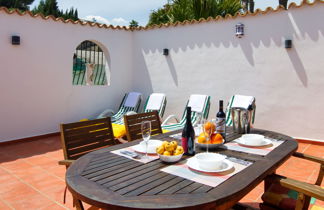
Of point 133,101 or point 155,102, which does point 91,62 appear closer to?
point 133,101

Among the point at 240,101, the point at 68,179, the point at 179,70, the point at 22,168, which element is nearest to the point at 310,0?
the point at 240,101

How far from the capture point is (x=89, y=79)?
22.7ft

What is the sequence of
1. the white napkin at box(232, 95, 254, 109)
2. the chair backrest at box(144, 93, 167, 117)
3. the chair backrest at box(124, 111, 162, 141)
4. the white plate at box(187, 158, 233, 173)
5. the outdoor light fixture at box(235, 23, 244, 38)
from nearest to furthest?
the white plate at box(187, 158, 233, 173) → the chair backrest at box(124, 111, 162, 141) → the white napkin at box(232, 95, 254, 109) → the outdoor light fixture at box(235, 23, 244, 38) → the chair backrest at box(144, 93, 167, 117)

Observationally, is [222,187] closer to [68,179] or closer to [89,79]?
[68,179]

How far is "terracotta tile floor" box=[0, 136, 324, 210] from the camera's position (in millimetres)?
2844

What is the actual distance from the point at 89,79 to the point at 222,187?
6.02m

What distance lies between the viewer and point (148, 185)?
1.44 metres

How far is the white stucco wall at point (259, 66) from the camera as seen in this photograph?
5.03 m

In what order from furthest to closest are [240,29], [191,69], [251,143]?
[191,69] → [240,29] → [251,143]

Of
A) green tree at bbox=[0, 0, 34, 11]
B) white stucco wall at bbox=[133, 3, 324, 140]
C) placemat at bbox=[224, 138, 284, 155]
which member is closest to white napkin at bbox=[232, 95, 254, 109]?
white stucco wall at bbox=[133, 3, 324, 140]

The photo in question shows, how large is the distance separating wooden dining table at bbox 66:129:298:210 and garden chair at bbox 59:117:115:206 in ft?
1.30

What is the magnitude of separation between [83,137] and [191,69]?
447 centimetres

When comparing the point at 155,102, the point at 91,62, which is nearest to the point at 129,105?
the point at 155,102

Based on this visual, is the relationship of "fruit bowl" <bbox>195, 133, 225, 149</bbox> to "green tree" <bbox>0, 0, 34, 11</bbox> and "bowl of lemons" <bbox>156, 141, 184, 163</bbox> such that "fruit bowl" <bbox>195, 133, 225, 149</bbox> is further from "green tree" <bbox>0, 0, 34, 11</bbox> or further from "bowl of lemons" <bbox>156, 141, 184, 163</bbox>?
"green tree" <bbox>0, 0, 34, 11</bbox>
